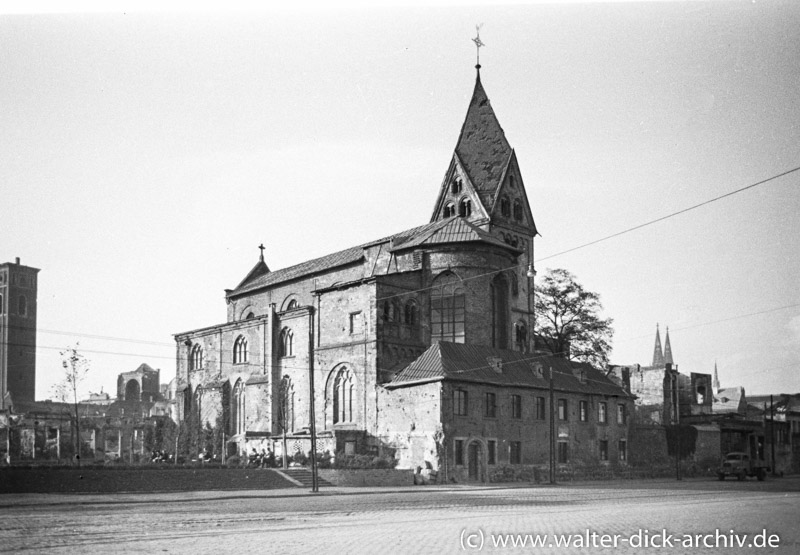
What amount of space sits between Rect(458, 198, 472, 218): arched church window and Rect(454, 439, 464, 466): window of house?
2372 centimetres

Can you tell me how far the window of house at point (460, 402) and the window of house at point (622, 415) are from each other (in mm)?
13731

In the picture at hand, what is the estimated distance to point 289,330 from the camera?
51062mm

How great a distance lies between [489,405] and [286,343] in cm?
1492

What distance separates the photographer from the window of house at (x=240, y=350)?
54.8 metres

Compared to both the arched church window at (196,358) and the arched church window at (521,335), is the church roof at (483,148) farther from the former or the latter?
the arched church window at (196,358)

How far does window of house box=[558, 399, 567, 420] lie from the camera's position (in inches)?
1810

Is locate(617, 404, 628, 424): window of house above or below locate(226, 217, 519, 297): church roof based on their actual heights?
below

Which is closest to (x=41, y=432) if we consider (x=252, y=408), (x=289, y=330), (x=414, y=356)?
(x=252, y=408)

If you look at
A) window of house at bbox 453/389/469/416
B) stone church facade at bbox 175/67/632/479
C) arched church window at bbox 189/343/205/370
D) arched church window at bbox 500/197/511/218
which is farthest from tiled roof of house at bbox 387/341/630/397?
arched church window at bbox 189/343/205/370

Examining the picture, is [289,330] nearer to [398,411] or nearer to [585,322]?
[398,411]

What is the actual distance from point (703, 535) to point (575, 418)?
3038cm

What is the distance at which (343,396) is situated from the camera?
151 ft

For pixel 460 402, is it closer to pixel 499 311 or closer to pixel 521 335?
pixel 499 311

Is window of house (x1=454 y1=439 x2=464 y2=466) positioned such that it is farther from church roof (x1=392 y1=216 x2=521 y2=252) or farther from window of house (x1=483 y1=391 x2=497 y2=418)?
church roof (x1=392 y1=216 x2=521 y2=252)
